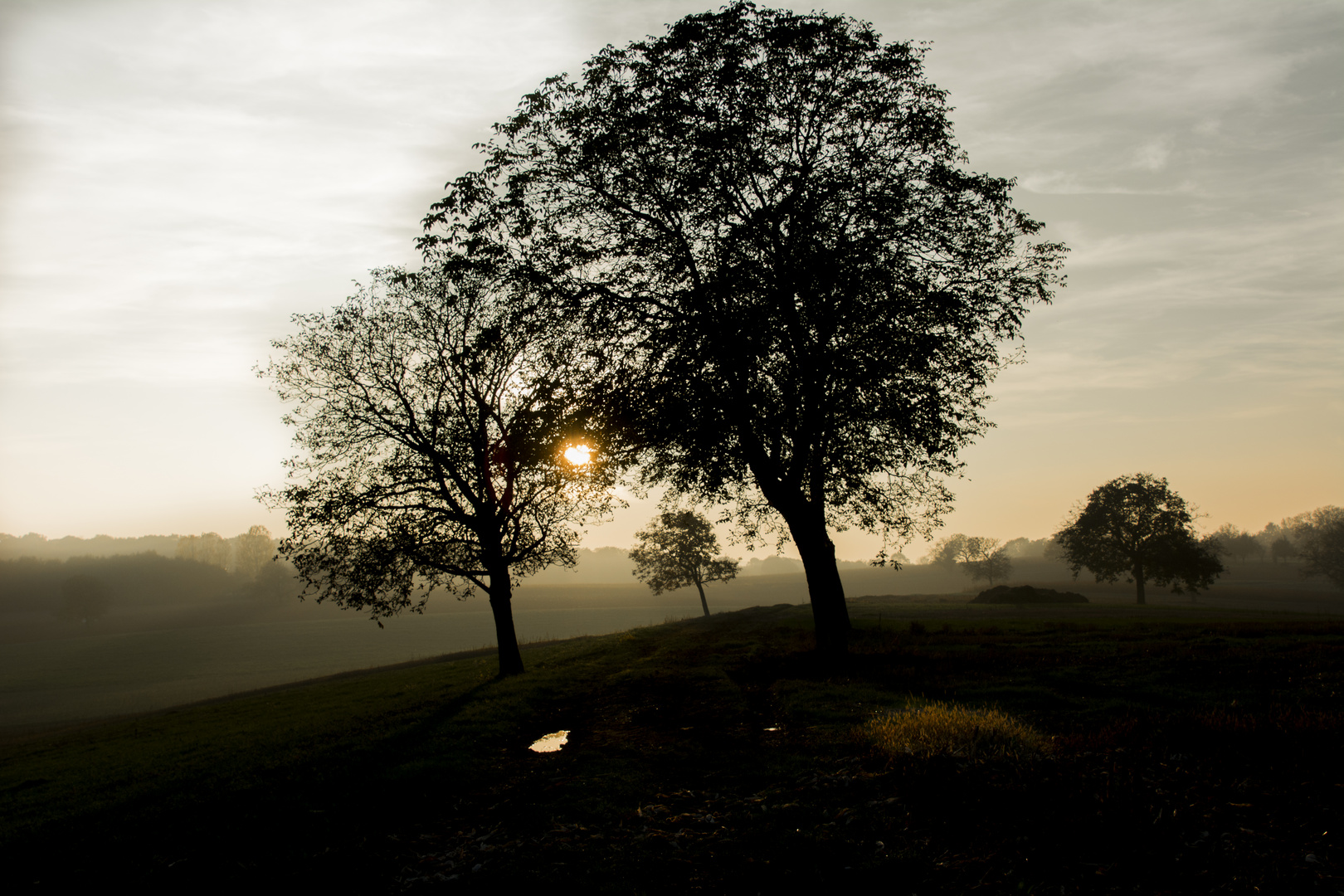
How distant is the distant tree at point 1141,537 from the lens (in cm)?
6581

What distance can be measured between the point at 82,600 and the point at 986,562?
6547 inches

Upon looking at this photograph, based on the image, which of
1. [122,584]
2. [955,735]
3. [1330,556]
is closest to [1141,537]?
[1330,556]

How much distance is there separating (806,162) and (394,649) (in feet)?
262

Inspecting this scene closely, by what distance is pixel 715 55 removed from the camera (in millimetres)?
19438

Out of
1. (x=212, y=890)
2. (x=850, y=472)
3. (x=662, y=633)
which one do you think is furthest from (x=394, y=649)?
(x=212, y=890)

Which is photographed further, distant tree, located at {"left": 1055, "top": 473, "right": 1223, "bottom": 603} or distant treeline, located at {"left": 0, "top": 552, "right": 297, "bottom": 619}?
distant treeline, located at {"left": 0, "top": 552, "right": 297, "bottom": 619}

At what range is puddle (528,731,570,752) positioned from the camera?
13.6 m

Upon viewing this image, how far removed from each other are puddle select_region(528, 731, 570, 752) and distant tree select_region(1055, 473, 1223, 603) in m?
72.2

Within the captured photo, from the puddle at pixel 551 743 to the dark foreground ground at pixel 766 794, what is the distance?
0.29 m

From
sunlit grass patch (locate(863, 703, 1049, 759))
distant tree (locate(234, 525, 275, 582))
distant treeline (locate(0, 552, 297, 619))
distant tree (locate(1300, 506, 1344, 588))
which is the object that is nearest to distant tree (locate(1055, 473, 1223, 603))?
distant tree (locate(1300, 506, 1344, 588))

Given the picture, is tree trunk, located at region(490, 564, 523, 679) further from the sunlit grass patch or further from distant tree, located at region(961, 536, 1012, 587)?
distant tree, located at region(961, 536, 1012, 587)

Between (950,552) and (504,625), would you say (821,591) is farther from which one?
(950,552)

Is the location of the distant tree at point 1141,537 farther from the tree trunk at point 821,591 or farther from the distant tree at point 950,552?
the distant tree at point 950,552

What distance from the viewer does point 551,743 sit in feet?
46.7
